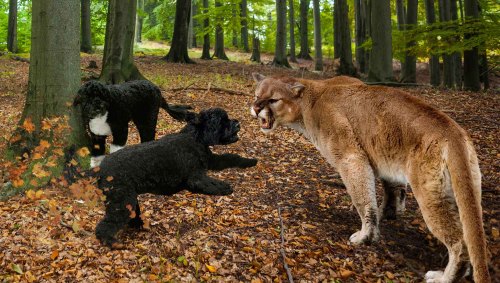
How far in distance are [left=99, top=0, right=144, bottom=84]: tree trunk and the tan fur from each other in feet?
22.2

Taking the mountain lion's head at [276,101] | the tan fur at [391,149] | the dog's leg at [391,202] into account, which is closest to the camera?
the tan fur at [391,149]

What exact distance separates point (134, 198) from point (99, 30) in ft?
93.7

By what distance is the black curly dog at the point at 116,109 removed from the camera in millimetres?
4277

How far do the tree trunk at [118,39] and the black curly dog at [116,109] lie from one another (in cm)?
629

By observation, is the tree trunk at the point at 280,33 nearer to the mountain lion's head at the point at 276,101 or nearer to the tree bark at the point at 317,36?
the tree bark at the point at 317,36

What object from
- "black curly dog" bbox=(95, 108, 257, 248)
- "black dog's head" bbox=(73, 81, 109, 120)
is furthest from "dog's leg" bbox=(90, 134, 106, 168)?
"black curly dog" bbox=(95, 108, 257, 248)

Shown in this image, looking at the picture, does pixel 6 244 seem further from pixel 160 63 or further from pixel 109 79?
pixel 160 63

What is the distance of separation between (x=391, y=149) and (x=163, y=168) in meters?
2.36

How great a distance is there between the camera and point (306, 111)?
4934 millimetres

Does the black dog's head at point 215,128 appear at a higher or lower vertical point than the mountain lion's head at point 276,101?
lower

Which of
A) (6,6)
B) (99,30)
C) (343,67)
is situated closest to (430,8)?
(343,67)

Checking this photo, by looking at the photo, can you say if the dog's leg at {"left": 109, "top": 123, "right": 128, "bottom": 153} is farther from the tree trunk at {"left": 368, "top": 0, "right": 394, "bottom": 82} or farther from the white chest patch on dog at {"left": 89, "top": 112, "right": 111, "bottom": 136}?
the tree trunk at {"left": 368, "top": 0, "right": 394, "bottom": 82}

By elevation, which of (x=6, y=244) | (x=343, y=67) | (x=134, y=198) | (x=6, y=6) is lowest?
(x=6, y=244)

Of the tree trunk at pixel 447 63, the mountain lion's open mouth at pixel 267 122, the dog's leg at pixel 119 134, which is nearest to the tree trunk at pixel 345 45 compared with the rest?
the tree trunk at pixel 447 63
